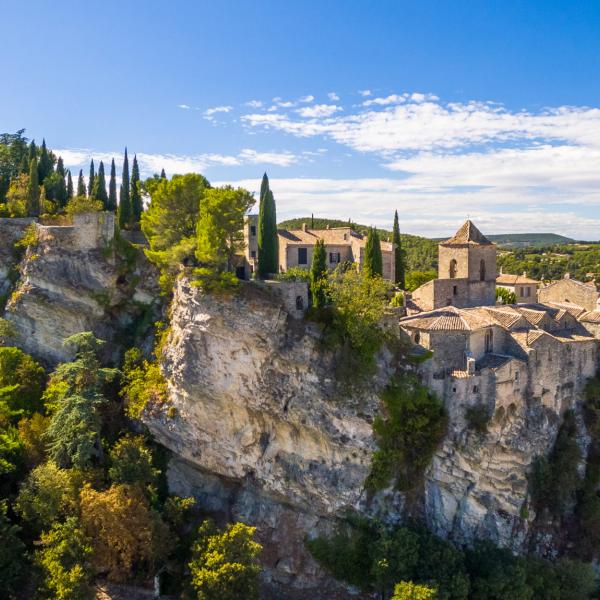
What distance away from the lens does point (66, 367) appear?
28312mm

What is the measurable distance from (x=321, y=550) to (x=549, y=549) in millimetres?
14103

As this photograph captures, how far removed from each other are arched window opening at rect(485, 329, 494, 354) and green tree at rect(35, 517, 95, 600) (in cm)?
2395

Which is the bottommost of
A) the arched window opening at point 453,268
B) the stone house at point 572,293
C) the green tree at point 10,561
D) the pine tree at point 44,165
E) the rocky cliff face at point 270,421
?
the green tree at point 10,561

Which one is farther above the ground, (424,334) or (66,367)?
(424,334)

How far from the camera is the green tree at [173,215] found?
104 ft

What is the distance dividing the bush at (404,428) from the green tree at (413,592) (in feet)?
16.7

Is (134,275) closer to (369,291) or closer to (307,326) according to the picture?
(307,326)

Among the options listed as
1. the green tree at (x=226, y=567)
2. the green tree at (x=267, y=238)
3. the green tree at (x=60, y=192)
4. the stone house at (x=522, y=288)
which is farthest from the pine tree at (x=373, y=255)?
the green tree at (x=60, y=192)

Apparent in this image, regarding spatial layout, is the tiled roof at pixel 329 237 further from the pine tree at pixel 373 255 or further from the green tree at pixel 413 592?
the green tree at pixel 413 592

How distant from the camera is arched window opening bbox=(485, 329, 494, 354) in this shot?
29.4 m

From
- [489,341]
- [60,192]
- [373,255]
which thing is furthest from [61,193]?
[489,341]

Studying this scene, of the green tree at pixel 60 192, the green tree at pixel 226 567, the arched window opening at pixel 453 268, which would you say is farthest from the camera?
the green tree at pixel 60 192

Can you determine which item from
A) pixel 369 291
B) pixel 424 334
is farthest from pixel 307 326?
pixel 424 334

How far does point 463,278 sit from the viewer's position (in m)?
35.1
